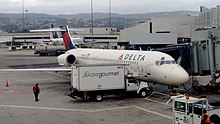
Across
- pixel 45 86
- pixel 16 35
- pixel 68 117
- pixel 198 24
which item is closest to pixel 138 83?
pixel 68 117

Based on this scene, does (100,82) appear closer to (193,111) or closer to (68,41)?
(193,111)

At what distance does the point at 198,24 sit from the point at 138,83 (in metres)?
60.2

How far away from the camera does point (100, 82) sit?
2589cm

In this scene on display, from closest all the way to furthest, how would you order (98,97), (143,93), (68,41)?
(98,97) → (143,93) → (68,41)

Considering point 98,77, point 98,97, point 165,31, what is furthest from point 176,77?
point 165,31

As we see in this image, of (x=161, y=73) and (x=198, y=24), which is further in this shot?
(x=198, y=24)

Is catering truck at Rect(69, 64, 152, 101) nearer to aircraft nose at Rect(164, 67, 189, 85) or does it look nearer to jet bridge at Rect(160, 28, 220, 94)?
aircraft nose at Rect(164, 67, 189, 85)

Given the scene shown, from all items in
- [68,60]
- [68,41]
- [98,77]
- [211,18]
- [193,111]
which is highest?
[211,18]

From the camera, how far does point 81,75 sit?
84.0ft

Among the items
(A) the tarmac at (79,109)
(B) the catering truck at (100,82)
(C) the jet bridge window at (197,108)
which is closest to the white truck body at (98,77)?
(B) the catering truck at (100,82)

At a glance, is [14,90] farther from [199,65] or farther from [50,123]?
[199,65]

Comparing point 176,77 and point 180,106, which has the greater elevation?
point 176,77

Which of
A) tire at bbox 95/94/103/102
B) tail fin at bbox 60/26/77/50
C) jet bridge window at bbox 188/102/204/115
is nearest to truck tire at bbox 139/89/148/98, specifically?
tire at bbox 95/94/103/102

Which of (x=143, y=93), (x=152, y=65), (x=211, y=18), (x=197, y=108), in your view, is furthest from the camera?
(x=211, y=18)
